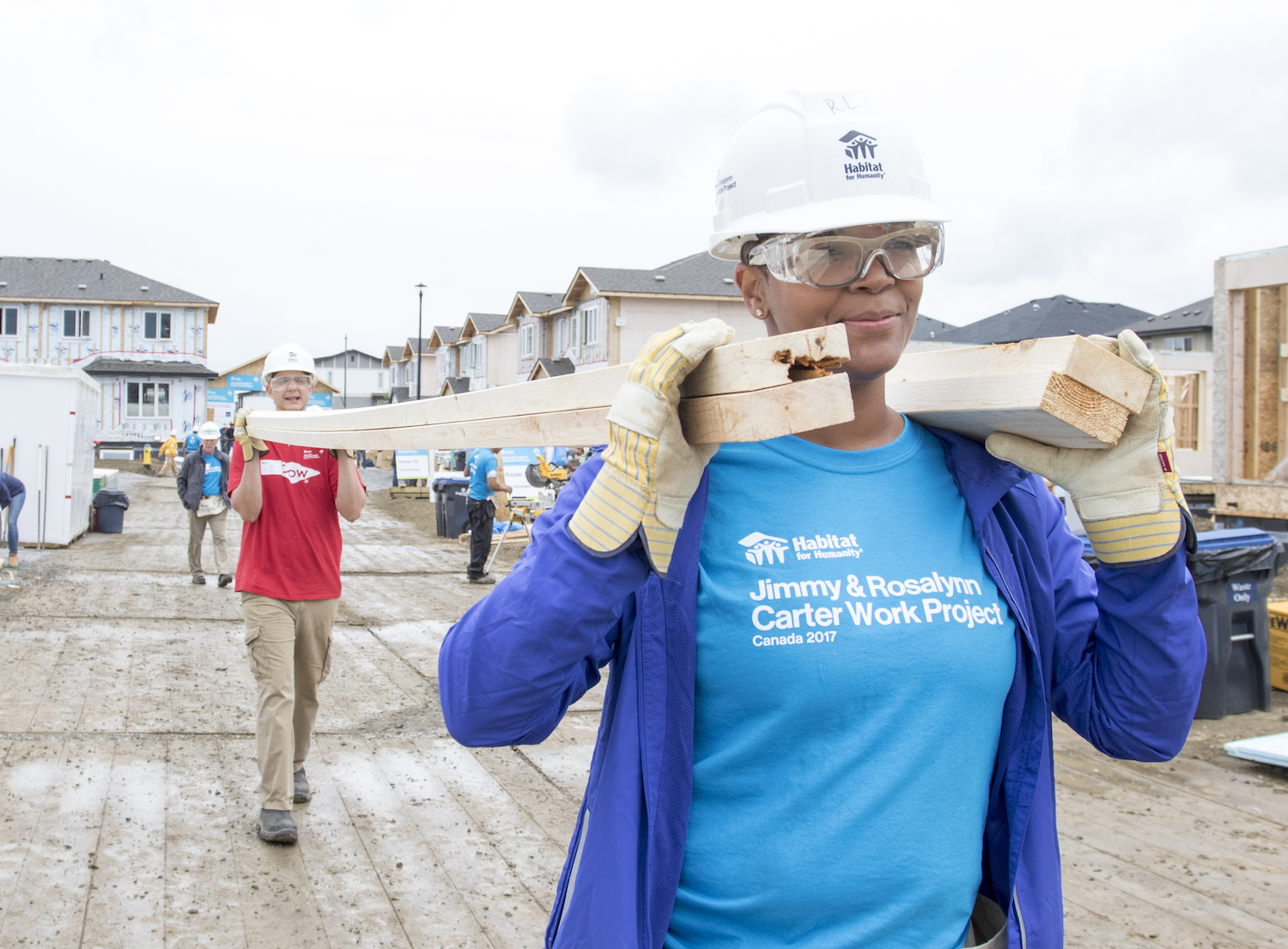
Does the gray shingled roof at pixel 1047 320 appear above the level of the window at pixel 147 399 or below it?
above

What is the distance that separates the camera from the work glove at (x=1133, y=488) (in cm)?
145

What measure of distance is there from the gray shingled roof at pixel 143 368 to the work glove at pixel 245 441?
4813 centimetres

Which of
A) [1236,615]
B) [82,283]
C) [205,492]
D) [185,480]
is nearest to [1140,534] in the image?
[1236,615]

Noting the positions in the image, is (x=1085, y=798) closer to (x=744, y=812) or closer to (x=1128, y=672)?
(x=1128, y=672)

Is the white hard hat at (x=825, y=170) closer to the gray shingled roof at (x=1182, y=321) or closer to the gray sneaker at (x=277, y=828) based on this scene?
the gray sneaker at (x=277, y=828)

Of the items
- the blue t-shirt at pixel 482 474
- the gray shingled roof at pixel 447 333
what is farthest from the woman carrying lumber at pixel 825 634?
the gray shingled roof at pixel 447 333

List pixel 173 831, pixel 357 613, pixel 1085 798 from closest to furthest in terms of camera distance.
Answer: pixel 173 831 < pixel 1085 798 < pixel 357 613

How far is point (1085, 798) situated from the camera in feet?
16.8

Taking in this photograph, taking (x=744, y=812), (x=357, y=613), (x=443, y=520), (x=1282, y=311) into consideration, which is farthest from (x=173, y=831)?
(x=443, y=520)

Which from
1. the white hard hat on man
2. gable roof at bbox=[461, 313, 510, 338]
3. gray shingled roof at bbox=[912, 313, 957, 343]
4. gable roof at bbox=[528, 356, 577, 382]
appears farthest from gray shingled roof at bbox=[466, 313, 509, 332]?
the white hard hat on man

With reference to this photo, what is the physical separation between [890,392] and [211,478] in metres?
12.6

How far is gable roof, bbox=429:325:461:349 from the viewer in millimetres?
66125

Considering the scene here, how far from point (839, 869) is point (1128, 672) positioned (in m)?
0.56

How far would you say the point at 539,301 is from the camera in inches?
1932
